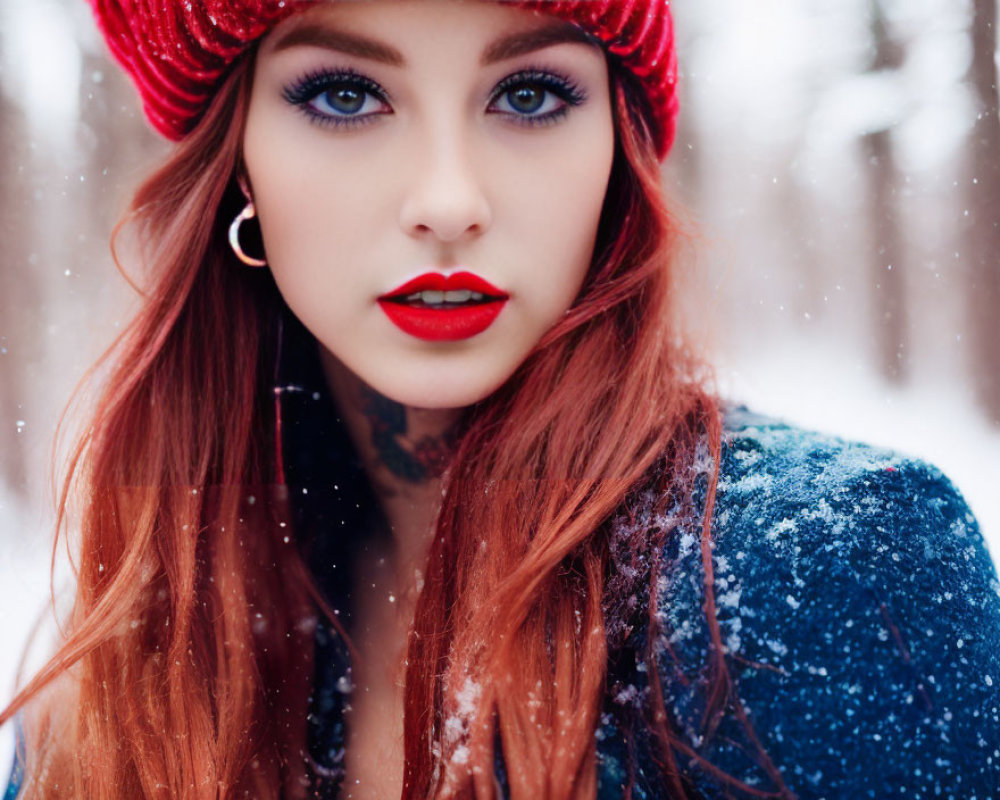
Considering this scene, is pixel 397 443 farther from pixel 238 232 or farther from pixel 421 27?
pixel 421 27

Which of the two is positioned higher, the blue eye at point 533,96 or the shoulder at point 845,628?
the blue eye at point 533,96

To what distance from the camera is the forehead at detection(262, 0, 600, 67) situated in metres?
0.67

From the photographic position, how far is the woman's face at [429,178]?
0.68 metres

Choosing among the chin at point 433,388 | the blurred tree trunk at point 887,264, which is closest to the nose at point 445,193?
the chin at point 433,388

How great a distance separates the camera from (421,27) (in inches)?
26.5

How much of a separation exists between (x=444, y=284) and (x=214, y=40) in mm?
306

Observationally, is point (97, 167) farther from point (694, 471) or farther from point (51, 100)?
point (694, 471)

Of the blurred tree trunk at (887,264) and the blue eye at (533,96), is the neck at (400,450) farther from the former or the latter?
the blurred tree trunk at (887,264)

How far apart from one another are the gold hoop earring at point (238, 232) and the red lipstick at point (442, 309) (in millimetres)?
173

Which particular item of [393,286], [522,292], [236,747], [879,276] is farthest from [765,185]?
[236,747]

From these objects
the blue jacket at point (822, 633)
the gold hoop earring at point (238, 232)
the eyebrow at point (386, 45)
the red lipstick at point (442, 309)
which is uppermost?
the eyebrow at point (386, 45)

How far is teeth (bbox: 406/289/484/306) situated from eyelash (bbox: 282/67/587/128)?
0.16m

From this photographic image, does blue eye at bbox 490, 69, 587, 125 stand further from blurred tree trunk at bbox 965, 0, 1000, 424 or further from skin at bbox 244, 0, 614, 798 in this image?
blurred tree trunk at bbox 965, 0, 1000, 424

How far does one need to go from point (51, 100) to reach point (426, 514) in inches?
23.3
